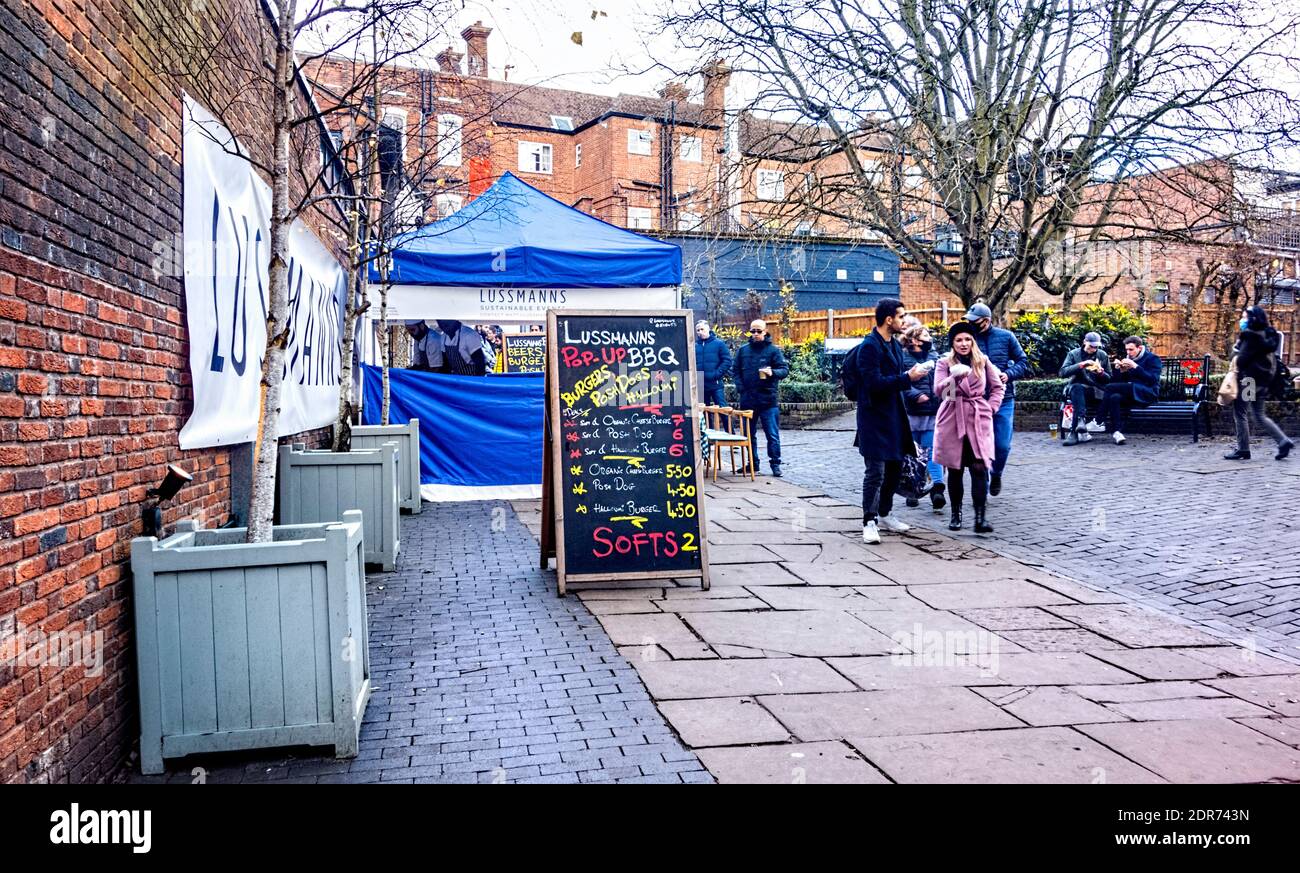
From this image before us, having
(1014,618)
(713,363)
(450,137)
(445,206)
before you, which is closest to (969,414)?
(1014,618)

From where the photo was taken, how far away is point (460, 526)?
346 inches

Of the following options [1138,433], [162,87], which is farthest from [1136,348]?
[162,87]

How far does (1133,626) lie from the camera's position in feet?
17.6

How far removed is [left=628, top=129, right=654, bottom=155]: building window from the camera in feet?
125

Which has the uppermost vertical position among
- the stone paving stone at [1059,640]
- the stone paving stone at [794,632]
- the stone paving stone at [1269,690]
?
the stone paving stone at [794,632]

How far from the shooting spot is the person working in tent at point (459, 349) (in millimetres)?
12156

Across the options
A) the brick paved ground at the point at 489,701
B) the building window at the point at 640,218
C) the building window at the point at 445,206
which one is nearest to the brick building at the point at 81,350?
the brick paved ground at the point at 489,701

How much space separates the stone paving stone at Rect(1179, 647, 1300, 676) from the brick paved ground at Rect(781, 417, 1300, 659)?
17 centimetres

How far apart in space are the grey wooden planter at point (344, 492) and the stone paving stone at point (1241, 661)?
4.81 metres

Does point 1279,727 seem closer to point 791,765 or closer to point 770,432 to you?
point 791,765

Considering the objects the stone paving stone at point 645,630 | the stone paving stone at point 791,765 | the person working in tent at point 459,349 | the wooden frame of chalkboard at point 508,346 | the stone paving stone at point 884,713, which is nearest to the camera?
the stone paving stone at point 791,765

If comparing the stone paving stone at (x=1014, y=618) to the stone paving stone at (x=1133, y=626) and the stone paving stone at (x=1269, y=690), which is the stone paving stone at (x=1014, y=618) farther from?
the stone paving stone at (x=1269, y=690)

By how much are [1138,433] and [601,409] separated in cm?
1176
